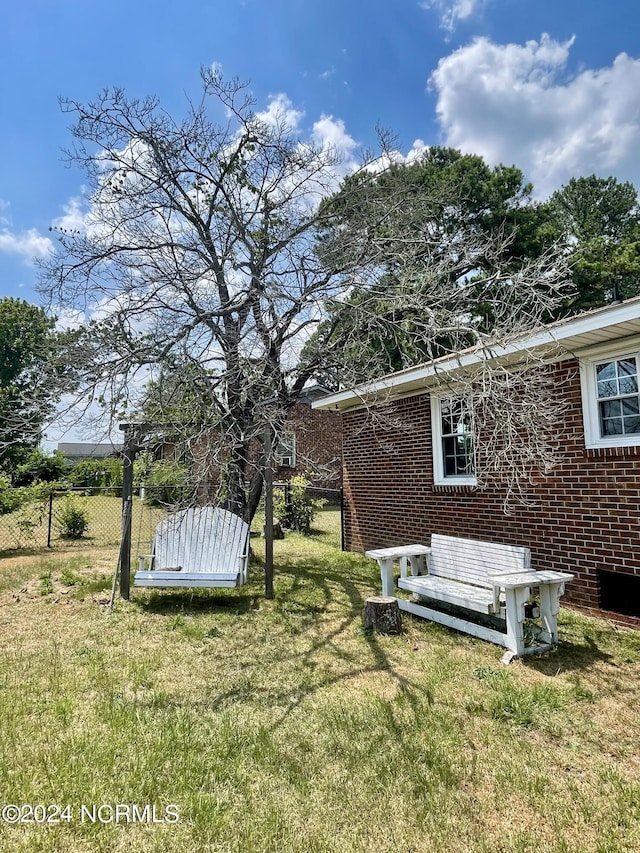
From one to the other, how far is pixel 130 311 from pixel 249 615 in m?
4.00

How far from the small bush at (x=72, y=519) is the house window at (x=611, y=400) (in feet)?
35.3

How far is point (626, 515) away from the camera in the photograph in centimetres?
495

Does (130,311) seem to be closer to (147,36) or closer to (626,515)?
(147,36)

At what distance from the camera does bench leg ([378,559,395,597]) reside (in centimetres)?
564

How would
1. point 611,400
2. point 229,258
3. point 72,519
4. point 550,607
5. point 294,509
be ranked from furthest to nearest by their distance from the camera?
A: point 294,509 → point 72,519 → point 229,258 → point 611,400 → point 550,607

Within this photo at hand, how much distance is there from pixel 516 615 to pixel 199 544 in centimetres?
398

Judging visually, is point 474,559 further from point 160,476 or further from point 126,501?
point 160,476

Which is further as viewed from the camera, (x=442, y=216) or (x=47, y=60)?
(x=442, y=216)

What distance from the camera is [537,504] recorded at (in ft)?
19.3

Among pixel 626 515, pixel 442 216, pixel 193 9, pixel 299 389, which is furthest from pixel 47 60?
pixel 442 216

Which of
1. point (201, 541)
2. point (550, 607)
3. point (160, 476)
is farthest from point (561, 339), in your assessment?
point (160, 476)

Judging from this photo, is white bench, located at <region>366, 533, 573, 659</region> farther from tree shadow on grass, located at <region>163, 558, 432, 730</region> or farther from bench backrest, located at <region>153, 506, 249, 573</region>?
bench backrest, located at <region>153, 506, 249, 573</region>

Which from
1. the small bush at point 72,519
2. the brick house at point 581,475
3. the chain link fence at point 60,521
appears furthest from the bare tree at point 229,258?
the small bush at point 72,519

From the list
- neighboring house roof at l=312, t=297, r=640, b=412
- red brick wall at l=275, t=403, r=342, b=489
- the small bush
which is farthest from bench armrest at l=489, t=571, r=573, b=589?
red brick wall at l=275, t=403, r=342, b=489
